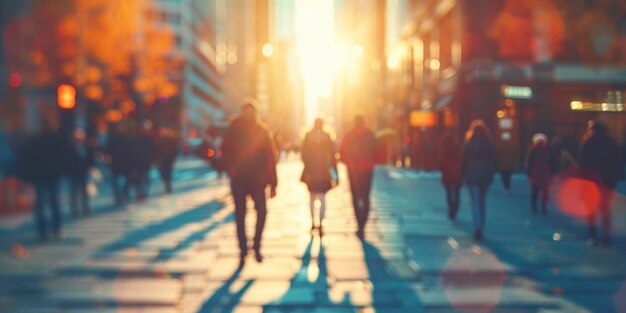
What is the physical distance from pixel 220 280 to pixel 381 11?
81.2m

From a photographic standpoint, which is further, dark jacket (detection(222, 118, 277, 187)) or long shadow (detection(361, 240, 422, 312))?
dark jacket (detection(222, 118, 277, 187))

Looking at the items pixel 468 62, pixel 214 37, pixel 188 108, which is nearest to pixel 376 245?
pixel 468 62

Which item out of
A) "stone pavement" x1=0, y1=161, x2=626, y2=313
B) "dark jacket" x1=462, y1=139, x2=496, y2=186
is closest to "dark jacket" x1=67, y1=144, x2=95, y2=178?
"stone pavement" x1=0, y1=161, x2=626, y2=313

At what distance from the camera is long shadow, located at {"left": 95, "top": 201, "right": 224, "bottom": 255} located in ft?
32.7

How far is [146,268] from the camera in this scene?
8180 millimetres

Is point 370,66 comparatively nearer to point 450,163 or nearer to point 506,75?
point 506,75

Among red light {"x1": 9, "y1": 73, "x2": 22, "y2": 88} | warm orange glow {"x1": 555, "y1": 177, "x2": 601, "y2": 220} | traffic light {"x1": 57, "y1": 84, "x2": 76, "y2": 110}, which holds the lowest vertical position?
warm orange glow {"x1": 555, "y1": 177, "x2": 601, "y2": 220}

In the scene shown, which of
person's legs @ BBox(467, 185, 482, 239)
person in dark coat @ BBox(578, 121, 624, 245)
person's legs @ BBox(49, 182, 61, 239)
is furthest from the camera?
person's legs @ BBox(49, 182, 61, 239)

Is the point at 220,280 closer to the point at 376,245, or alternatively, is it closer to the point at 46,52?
the point at 376,245

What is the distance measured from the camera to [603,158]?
34.3 feet

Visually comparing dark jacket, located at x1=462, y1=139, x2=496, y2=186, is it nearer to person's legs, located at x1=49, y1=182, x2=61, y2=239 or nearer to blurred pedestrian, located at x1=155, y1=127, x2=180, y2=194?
person's legs, located at x1=49, y1=182, x2=61, y2=239

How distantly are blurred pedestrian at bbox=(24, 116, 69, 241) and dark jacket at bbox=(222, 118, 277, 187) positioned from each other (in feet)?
11.0

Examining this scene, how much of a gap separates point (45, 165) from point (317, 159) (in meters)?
4.01

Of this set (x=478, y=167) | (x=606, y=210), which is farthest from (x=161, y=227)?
(x=606, y=210)
